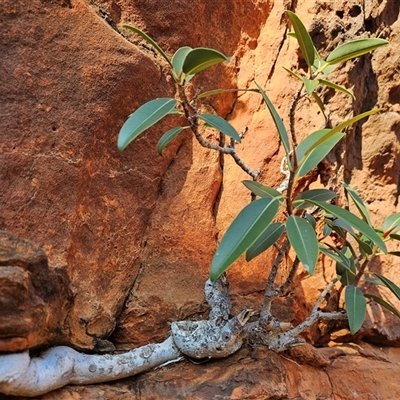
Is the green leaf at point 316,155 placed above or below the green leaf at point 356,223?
above

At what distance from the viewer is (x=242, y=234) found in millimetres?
1176

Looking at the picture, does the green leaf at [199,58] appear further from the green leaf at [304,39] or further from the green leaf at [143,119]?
the green leaf at [304,39]

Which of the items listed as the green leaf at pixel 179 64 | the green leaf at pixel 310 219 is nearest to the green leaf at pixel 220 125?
the green leaf at pixel 179 64

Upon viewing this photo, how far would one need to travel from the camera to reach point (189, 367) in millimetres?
1542

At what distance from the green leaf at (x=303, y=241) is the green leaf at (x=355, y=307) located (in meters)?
0.39

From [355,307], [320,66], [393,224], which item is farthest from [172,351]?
[320,66]

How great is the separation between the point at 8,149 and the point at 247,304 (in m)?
0.98

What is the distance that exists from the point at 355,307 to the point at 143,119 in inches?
34.4

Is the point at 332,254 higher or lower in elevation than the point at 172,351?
higher

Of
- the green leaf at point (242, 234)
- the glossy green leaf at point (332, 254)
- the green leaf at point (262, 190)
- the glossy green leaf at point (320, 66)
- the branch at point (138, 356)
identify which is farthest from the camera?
the glossy green leaf at point (332, 254)

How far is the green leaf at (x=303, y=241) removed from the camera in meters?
1.16

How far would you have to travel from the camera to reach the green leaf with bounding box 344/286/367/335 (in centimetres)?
146

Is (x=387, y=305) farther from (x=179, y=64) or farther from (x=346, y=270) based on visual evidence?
(x=179, y=64)

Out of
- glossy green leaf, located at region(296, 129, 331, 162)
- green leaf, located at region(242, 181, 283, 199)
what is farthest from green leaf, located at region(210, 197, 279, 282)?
glossy green leaf, located at region(296, 129, 331, 162)
